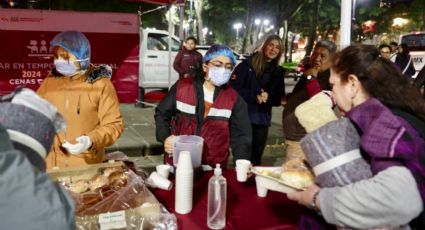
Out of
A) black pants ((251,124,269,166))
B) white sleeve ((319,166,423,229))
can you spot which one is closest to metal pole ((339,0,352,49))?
black pants ((251,124,269,166))

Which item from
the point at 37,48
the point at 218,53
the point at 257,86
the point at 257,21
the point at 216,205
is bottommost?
the point at 216,205

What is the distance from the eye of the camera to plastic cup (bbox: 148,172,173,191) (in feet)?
7.46

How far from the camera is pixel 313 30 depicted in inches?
1101

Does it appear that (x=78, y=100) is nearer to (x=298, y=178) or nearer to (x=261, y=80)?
(x=298, y=178)

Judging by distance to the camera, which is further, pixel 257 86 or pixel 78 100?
pixel 257 86

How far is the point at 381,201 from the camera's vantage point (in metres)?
1.30

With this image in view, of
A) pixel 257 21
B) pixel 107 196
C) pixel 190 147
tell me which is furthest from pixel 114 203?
pixel 257 21

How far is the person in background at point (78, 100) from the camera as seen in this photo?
272 centimetres

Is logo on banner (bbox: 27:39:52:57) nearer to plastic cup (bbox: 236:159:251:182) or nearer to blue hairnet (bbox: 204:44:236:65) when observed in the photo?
blue hairnet (bbox: 204:44:236:65)

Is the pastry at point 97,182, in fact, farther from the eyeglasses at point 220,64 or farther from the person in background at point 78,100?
the eyeglasses at point 220,64

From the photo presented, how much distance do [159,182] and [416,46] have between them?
634 inches

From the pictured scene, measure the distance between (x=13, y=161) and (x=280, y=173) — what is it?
1367 mm

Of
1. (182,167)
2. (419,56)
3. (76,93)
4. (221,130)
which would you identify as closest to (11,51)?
(76,93)

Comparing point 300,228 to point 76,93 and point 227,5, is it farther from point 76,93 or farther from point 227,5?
point 227,5
